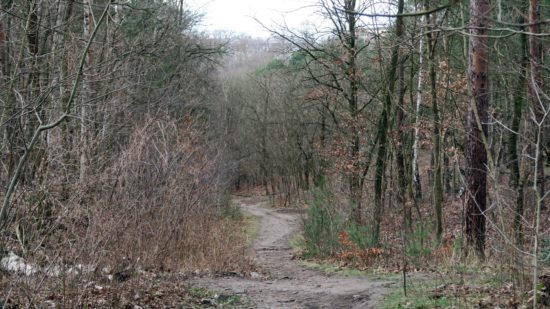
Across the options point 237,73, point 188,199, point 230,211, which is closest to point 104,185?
point 188,199

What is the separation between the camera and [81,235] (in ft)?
21.4

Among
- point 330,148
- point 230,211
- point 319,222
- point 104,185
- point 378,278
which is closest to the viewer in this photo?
point 104,185

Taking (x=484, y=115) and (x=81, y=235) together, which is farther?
(x=484, y=115)

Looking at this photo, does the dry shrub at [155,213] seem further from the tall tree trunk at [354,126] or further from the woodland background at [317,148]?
the tall tree trunk at [354,126]

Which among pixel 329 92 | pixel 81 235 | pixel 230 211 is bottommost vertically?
pixel 230 211

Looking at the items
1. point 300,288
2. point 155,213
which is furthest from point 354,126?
point 155,213

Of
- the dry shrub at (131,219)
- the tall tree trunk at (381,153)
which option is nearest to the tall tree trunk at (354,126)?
the tall tree trunk at (381,153)

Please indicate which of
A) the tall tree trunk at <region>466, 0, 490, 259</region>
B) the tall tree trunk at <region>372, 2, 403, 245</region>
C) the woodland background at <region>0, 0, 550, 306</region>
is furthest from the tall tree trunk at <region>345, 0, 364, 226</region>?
the tall tree trunk at <region>466, 0, 490, 259</region>

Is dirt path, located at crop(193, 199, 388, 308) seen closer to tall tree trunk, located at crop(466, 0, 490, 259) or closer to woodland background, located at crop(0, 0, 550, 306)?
woodland background, located at crop(0, 0, 550, 306)

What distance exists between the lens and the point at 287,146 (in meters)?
42.7

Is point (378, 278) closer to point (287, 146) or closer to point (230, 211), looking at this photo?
point (230, 211)

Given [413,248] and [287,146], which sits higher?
[287,146]

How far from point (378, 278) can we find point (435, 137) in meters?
7.94

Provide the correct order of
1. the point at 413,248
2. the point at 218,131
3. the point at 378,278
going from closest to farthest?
1. the point at 378,278
2. the point at 413,248
3. the point at 218,131
